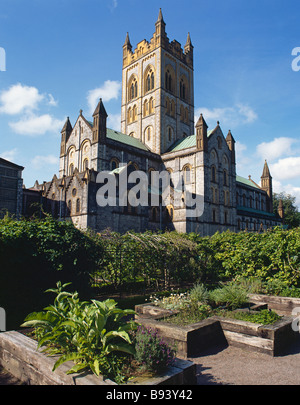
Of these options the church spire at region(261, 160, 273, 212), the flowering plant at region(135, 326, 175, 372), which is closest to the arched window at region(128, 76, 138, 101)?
the church spire at region(261, 160, 273, 212)

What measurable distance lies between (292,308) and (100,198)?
20312 mm

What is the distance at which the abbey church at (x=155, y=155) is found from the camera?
28438 mm

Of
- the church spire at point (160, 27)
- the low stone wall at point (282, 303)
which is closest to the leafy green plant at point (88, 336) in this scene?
the low stone wall at point (282, 303)

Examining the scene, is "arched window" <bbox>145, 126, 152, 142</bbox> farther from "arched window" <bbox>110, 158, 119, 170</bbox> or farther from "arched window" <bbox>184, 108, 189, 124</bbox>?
"arched window" <bbox>110, 158, 119, 170</bbox>

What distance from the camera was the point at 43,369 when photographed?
3990 millimetres

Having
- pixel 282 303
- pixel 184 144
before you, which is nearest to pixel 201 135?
pixel 184 144

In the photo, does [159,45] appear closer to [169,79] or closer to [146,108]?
[169,79]

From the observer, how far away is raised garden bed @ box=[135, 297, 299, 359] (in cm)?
586

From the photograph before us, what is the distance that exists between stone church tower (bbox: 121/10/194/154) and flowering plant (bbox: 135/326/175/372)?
135 ft

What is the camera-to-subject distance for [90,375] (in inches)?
139

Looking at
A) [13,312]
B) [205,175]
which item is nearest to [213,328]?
[13,312]

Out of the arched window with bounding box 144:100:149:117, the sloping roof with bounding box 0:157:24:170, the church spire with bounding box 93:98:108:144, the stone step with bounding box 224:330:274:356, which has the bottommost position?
the stone step with bounding box 224:330:274:356
